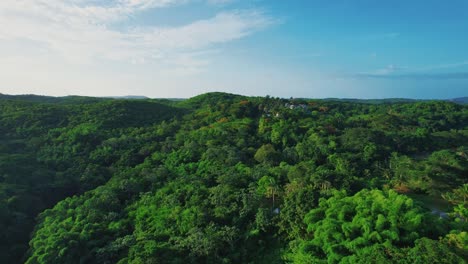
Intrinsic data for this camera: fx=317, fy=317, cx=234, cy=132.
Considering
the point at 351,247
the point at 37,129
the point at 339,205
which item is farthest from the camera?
the point at 37,129

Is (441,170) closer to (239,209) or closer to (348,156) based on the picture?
(348,156)

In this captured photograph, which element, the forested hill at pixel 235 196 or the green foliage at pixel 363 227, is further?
the forested hill at pixel 235 196

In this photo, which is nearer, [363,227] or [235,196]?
[363,227]

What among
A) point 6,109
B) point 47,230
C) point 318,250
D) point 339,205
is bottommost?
point 47,230

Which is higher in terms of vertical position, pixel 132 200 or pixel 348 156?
pixel 348 156

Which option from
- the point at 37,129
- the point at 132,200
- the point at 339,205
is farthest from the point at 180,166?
the point at 37,129

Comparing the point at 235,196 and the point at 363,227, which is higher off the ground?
the point at 363,227

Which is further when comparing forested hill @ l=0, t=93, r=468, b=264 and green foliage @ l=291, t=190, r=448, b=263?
forested hill @ l=0, t=93, r=468, b=264

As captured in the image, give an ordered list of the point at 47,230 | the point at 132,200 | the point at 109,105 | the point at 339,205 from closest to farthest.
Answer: the point at 339,205
the point at 47,230
the point at 132,200
the point at 109,105
